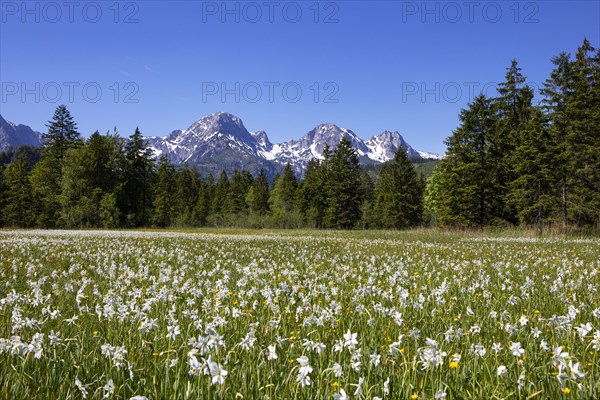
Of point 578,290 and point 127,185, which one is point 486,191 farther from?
point 127,185

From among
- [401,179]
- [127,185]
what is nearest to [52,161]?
[127,185]

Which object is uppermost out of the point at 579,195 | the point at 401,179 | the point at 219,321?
the point at 401,179

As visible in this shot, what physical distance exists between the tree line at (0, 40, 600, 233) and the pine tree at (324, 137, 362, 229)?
19 centimetres

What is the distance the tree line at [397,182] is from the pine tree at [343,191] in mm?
195

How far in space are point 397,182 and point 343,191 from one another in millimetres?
10199

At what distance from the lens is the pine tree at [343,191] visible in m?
72.8

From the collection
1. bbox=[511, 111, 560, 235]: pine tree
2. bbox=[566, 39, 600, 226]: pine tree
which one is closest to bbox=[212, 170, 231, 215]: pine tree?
bbox=[511, 111, 560, 235]: pine tree

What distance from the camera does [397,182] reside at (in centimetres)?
7331

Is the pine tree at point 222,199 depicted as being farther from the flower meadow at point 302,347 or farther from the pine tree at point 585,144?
the flower meadow at point 302,347

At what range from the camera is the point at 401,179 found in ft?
240

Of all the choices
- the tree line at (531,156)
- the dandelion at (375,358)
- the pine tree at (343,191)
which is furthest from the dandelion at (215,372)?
the pine tree at (343,191)

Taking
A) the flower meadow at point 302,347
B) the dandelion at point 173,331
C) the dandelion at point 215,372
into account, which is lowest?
the flower meadow at point 302,347

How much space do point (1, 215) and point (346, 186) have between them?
195 ft

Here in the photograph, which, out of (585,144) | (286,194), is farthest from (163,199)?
(585,144)
